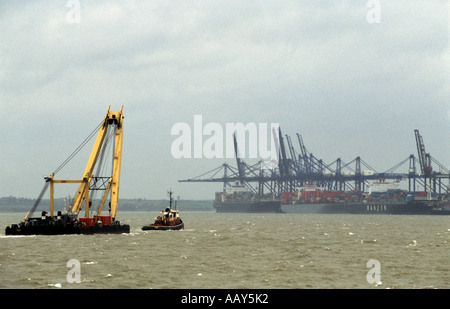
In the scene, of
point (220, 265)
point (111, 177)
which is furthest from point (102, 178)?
point (220, 265)

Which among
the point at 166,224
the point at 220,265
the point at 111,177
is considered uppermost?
the point at 111,177

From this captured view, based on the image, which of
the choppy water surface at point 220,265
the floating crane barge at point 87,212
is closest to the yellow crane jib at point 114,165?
the floating crane barge at point 87,212

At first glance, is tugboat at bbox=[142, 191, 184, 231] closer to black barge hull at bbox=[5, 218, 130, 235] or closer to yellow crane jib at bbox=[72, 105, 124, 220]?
yellow crane jib at bbox=[72, 105, 124, 220]

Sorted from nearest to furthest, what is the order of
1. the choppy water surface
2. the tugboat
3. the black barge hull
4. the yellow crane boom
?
the choppy water surface
the black barge hull
the yellow crane boom
the tugboat

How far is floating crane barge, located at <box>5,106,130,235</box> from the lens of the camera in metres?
81.5

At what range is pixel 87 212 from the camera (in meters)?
89.6

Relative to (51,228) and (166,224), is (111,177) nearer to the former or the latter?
(166,224)

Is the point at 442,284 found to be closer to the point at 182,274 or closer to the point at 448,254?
the point at 182,274

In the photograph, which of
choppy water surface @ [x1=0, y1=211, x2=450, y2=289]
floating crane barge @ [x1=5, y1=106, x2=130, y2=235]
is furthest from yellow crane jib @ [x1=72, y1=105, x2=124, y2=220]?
choppy water surface @ [x1=0, y1=211, x2=450, y2=289]

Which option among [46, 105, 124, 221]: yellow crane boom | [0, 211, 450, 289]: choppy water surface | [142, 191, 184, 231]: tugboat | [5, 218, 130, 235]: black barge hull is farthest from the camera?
[142, 191, 184, 231]: tugboat

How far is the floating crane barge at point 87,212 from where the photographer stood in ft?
267
